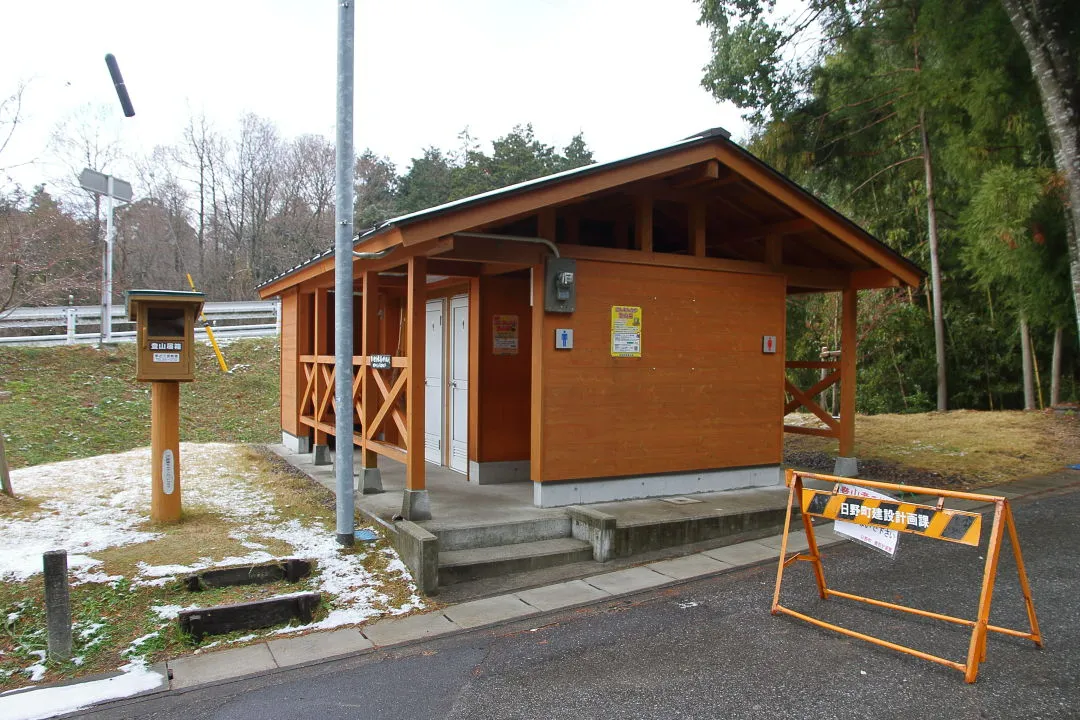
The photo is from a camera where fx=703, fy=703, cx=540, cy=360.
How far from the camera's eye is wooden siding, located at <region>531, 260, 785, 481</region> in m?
6.24

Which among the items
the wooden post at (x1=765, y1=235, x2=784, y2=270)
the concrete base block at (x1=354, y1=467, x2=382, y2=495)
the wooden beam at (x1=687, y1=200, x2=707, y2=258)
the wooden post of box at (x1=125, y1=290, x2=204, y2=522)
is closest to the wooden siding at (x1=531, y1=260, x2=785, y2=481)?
the wooden post at (x1=765, y1=235, x2=784, y2=270)

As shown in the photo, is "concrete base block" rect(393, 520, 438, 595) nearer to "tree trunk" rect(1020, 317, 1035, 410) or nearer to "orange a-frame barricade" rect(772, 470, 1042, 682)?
"orange a-frame barricade" rect(772, 470, 1042, 682)

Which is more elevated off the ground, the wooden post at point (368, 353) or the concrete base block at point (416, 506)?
the wooden post at point (368, 353)

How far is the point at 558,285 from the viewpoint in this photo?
242 inches

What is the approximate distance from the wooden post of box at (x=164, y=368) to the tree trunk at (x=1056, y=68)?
996 cm

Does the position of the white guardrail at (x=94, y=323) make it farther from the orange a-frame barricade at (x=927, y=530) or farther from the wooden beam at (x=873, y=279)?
the orange a-frame barricade at (x=927, y=530)

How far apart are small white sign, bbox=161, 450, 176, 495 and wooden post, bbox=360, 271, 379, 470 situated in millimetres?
1670

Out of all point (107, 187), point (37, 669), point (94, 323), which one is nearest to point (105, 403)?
point (107, 187)

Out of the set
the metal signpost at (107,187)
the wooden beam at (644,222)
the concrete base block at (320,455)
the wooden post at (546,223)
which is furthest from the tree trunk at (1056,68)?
the metal signpost at (107,187)

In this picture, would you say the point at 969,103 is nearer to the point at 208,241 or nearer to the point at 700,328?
the point at 700,328

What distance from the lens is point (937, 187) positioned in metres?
15.5

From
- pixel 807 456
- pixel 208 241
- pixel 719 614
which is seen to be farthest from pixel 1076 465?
pixel 208 241

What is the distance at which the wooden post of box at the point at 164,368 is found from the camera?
5.71 m

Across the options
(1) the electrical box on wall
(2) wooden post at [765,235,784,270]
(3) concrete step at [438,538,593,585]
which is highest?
(2) wooden post at [765,235,784,270]
